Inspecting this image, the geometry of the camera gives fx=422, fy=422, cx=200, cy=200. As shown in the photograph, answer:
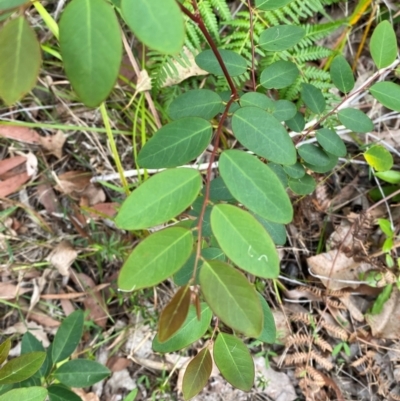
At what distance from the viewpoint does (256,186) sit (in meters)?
0.83

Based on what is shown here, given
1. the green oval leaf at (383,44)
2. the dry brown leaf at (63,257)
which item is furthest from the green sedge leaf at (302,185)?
the dry brown leaf at (63,257)

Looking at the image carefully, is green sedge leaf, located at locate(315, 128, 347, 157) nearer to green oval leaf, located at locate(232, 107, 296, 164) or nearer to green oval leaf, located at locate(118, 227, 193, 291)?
green oval leaf, located at locate(232, 107, 296, 164)

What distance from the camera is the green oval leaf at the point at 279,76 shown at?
128 centimetres

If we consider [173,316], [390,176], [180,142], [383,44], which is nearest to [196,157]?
[180,142]

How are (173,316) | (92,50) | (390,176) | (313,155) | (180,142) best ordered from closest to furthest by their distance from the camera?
(92,50) < (173,316) < (180,142) < (313,155) < (390,176)

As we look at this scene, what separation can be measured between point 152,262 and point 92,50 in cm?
37

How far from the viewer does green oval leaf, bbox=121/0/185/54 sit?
1.95ft

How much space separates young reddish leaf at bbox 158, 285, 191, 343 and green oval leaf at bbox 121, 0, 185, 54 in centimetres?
41

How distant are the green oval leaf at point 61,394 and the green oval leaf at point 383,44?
56.3 inches

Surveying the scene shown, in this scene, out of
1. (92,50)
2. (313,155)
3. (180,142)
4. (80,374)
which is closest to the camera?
(92,50)

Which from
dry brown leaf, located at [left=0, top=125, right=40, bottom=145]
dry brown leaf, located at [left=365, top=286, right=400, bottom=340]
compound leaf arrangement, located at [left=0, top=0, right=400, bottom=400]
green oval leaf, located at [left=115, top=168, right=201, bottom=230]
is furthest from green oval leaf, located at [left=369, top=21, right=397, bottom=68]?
dry brown leaf, located at [left=0, top=125, right=40, bottom=145]

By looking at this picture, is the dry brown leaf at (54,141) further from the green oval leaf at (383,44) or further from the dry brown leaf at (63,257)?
the green oval leaf at (383,44)

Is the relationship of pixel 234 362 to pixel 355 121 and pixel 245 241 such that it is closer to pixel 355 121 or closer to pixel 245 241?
pixel 245 241

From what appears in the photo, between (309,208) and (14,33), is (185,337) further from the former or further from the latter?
(309,208)
